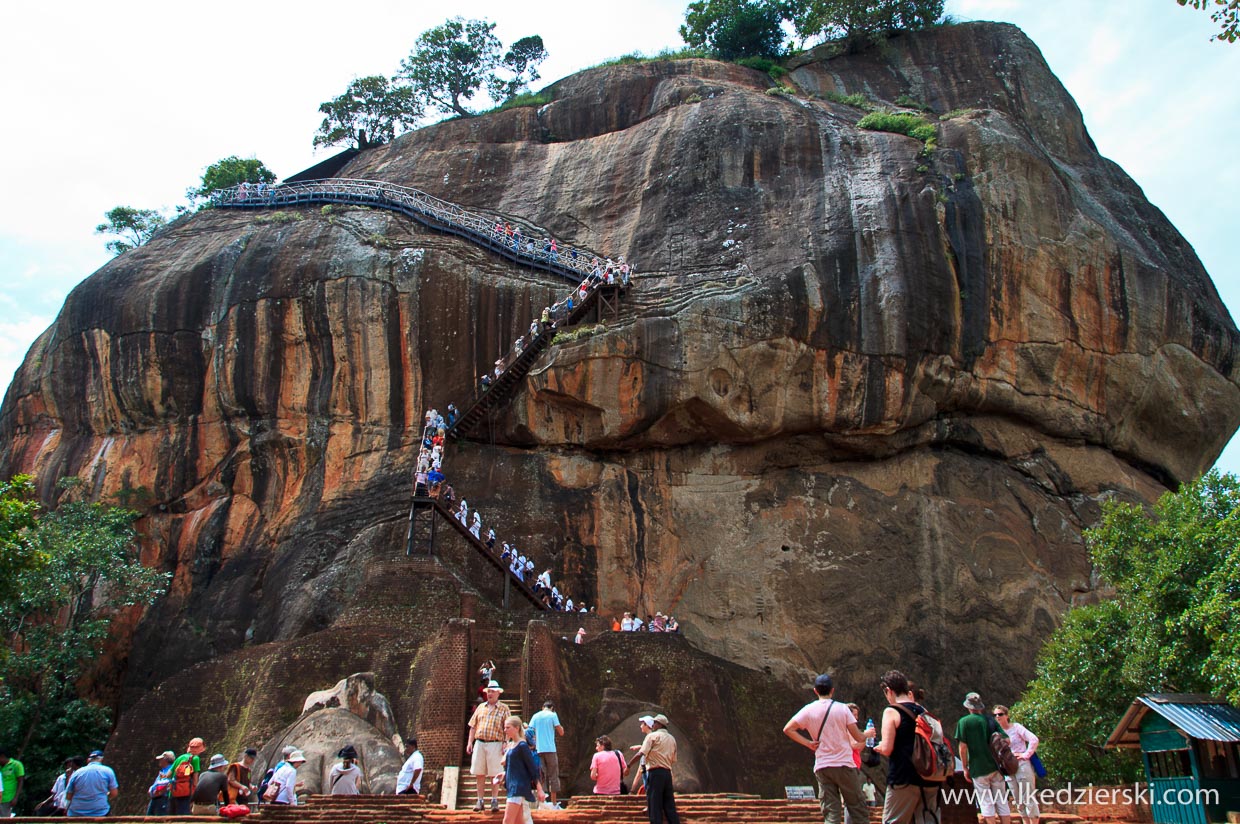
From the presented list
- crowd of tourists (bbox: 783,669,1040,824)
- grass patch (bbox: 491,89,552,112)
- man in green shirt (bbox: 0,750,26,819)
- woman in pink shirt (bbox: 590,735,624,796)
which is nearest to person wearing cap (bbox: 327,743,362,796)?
woman in pink shirt (bbox: 590,735,624,796)

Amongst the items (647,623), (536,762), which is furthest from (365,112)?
(536,762)

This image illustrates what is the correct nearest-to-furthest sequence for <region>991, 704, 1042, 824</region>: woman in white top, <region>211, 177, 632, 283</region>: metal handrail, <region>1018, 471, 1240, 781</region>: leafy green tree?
<region>991, 704, 1042, 824</region>: woman in white top → <region>1018, 471, 1240, 781</region>: leafy green tree → <region>211, 177, 632, 283</region>: metal handrail

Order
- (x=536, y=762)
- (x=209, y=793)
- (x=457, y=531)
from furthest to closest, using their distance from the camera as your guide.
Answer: (x=457, y=531), (x=209, y=793), (x=536, y=762)

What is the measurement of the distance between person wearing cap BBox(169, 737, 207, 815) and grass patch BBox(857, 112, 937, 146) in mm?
24544

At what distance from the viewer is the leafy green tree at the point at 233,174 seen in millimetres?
36344

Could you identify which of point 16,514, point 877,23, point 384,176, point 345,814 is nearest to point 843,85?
point 877,23

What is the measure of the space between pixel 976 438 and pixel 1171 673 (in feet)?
43.8

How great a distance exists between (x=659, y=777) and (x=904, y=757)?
96.6 inches

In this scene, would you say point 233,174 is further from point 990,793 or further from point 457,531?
point 990,793

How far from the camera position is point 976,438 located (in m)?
28.1

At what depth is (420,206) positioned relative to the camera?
3041 centimetres

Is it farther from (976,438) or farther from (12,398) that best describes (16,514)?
(976,438)

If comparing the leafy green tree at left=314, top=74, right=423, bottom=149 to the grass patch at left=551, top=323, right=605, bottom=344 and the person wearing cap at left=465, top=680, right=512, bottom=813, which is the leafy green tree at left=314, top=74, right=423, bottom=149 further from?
the person wearing cap at left=465, top=680, right=512, bottom=813

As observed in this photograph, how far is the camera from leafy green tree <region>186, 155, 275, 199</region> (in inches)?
1431
